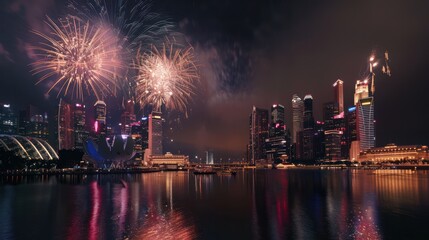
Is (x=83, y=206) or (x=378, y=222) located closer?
(x=378, y=222)

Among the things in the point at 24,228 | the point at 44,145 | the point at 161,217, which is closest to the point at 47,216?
the point at 24,228

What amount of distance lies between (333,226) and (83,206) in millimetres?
25071

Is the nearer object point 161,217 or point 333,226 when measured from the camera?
point 333,226

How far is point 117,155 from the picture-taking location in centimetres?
14012

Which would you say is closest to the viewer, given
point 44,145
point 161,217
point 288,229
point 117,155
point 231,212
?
point 288,229

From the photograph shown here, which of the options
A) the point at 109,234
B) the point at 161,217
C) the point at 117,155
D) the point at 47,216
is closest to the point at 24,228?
the point at 47,216

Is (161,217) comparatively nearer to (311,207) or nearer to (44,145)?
(311,207)

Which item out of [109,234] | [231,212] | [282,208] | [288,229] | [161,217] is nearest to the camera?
[109,234]

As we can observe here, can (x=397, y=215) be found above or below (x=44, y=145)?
below

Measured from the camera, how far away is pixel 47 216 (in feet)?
99.6

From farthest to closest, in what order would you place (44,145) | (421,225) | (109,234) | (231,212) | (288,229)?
1. (44,145)
2. (231,212)
3. (421,225)
4. (288,229)
5. (109,234)

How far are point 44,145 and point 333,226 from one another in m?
157

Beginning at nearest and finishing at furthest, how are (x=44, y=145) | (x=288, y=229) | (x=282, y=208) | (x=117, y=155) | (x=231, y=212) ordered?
(x=288, y=229), (x=231, y=212), (x=282, y=208), (x=117, y=155), (x=44, y=145)

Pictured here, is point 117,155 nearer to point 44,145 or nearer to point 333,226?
point 44,145
